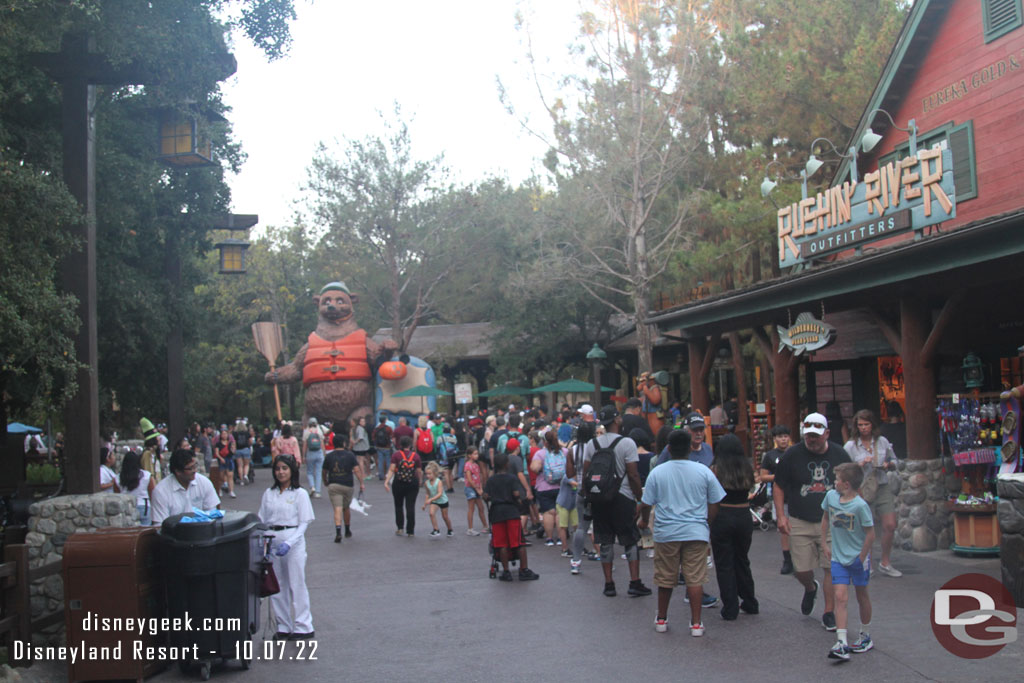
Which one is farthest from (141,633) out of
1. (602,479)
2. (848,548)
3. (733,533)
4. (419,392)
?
(419,392)

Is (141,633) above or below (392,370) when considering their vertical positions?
below

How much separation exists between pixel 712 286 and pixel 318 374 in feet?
40.4

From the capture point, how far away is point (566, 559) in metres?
11.9

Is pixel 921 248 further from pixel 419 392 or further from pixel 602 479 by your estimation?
pixel 419 392

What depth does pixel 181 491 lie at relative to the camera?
816 cm

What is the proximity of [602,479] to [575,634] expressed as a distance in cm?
174

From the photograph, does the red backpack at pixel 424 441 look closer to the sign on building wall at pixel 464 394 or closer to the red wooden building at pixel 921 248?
the red wooden building at pixel 921 248

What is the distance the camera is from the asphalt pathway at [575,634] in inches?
265

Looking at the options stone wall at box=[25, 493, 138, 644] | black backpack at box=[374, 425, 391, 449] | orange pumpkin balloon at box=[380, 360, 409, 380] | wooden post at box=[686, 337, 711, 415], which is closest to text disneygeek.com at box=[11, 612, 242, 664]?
stone wall at box=[25, 493, 138, 644]

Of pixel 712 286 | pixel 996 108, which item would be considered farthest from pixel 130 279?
pixel 712 286

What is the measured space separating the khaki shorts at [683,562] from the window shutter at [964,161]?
31.8ft

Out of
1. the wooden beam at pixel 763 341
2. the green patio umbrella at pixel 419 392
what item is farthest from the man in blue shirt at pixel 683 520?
the green patio umbrella at pixel 419 392

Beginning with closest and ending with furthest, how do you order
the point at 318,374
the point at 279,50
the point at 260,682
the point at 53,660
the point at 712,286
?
the point at 260,682 → the point at 53,660 → the point at 279,50 → the point at 712,286 → the point at 318,374

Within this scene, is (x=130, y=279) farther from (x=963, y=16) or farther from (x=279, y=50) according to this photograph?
(x=963, y=16)
